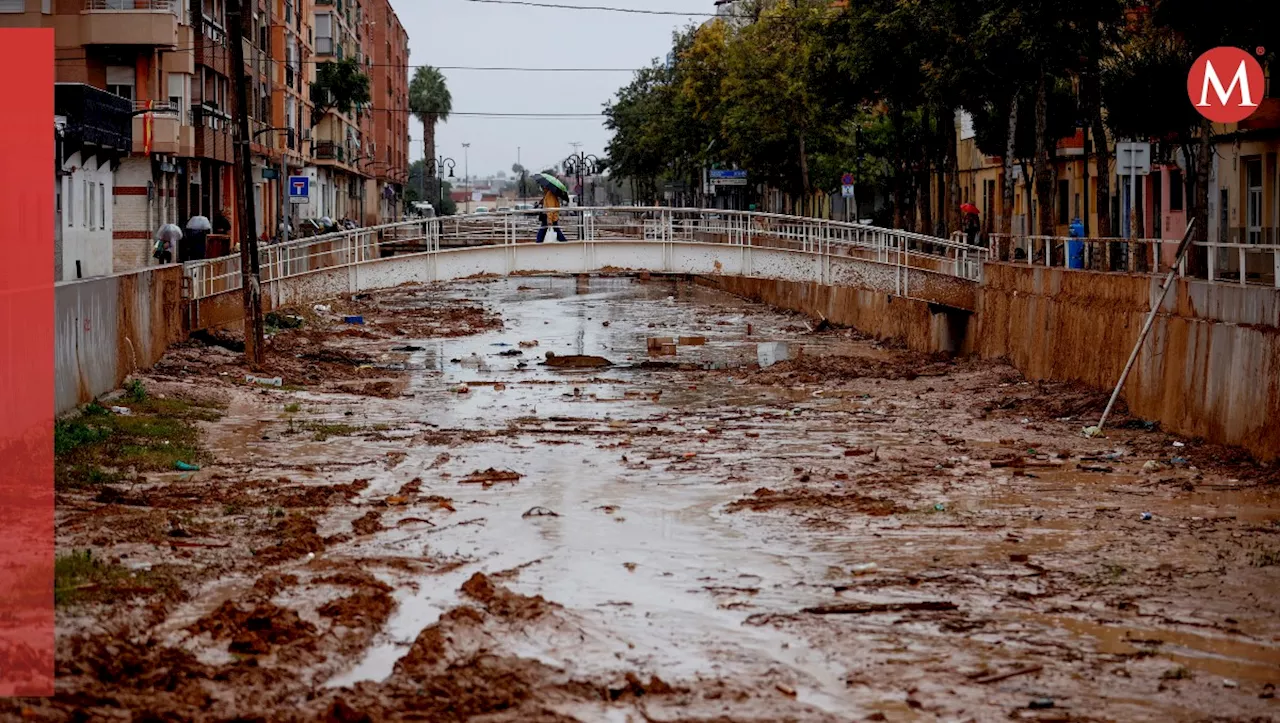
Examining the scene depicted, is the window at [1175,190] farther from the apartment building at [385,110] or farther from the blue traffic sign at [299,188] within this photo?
the apartment building at [385,110]

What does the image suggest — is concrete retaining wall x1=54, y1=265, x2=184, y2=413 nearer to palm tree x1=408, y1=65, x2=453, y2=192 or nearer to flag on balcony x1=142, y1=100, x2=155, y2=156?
flag on balcony x1=142, y1=100, x2=155, y2=156

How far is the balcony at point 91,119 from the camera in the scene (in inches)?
1583

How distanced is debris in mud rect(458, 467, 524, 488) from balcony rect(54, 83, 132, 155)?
19.9m

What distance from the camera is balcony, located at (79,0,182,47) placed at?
175 ft

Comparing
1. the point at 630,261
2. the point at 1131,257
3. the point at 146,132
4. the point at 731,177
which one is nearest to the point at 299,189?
the point at 146,132

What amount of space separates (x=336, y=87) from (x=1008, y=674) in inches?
3337

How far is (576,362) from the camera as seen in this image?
1587 inches

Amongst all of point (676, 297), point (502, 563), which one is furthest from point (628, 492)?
point (676, 297)

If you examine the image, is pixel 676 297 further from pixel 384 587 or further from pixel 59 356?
pixel 384 587

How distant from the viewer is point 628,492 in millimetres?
21125

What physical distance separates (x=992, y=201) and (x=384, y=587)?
63840 millimetres

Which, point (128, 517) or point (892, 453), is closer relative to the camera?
point (128, 517)

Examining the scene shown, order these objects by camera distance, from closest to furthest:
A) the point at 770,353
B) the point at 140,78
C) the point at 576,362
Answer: the point at 576,362, the point at 770,353, the point at 140,78
